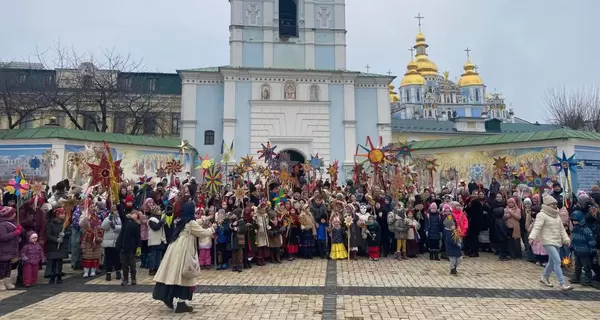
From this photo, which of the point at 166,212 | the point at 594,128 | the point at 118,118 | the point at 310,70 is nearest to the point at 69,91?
the point at 118,118

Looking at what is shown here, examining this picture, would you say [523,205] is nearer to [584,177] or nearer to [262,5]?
[584,177]

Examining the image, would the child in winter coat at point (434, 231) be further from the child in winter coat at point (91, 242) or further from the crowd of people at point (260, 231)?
the child in winter coat at point (91, 242)

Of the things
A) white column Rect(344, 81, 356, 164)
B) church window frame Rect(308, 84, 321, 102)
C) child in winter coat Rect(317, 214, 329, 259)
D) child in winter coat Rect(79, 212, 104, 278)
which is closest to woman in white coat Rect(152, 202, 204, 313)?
child in winter coat Rect(79, 212, 104, 278)

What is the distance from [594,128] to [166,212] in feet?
115

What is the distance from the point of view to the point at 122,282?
869 cm

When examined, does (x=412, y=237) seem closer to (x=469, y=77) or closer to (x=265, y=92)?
(x=265, y=92)

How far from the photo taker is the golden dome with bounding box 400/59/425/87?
84.5 metres

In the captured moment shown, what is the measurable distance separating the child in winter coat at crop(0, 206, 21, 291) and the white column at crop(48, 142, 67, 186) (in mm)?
12248

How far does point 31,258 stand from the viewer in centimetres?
854

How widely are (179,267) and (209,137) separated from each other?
899 inches

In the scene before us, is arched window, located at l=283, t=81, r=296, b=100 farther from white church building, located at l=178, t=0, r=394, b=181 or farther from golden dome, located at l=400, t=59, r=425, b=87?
golden dome, located at l=400, t=59, r=425, b=87

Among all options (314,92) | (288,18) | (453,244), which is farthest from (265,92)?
(453,244)

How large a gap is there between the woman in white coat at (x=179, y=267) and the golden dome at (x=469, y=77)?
8924 cm

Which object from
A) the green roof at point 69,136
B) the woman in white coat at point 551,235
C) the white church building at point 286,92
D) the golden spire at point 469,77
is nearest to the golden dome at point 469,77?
the golden spire at point 469,77
